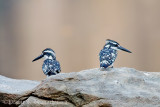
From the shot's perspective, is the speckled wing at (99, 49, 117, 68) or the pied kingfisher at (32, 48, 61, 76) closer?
the speckled wing at (99, 49, 117, 68)

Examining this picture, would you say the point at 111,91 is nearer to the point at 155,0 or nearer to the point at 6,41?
the point at 155,0

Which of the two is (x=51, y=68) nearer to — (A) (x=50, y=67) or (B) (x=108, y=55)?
(A) (x=50, y=67)

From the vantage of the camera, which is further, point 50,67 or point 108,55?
point 50,67

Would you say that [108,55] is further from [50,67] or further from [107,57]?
[50,67]

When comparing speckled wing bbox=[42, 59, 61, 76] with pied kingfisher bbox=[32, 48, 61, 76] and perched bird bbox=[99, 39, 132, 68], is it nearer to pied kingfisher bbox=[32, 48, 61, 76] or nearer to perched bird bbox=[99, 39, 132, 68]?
pied kingfisher bbox=[32, 48, 61, 76]

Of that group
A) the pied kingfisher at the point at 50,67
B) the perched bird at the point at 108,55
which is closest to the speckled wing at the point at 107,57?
the perched bird at the point at 108,55

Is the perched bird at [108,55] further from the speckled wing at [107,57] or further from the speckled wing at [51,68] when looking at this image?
the speckled wing at [51,68]

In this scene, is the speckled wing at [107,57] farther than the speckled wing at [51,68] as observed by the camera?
No

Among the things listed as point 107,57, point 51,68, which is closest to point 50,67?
point 51,68

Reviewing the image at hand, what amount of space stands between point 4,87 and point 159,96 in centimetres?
175

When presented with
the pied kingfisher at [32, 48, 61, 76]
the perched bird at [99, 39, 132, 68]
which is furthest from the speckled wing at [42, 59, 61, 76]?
the perched bird at [99, 39, 132, 68]

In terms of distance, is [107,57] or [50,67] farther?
[50,67]

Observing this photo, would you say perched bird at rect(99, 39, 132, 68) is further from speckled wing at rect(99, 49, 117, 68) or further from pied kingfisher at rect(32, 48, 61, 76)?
pied kingfisher at rect(32, 48, 61, 76)

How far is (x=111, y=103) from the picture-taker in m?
2.68
